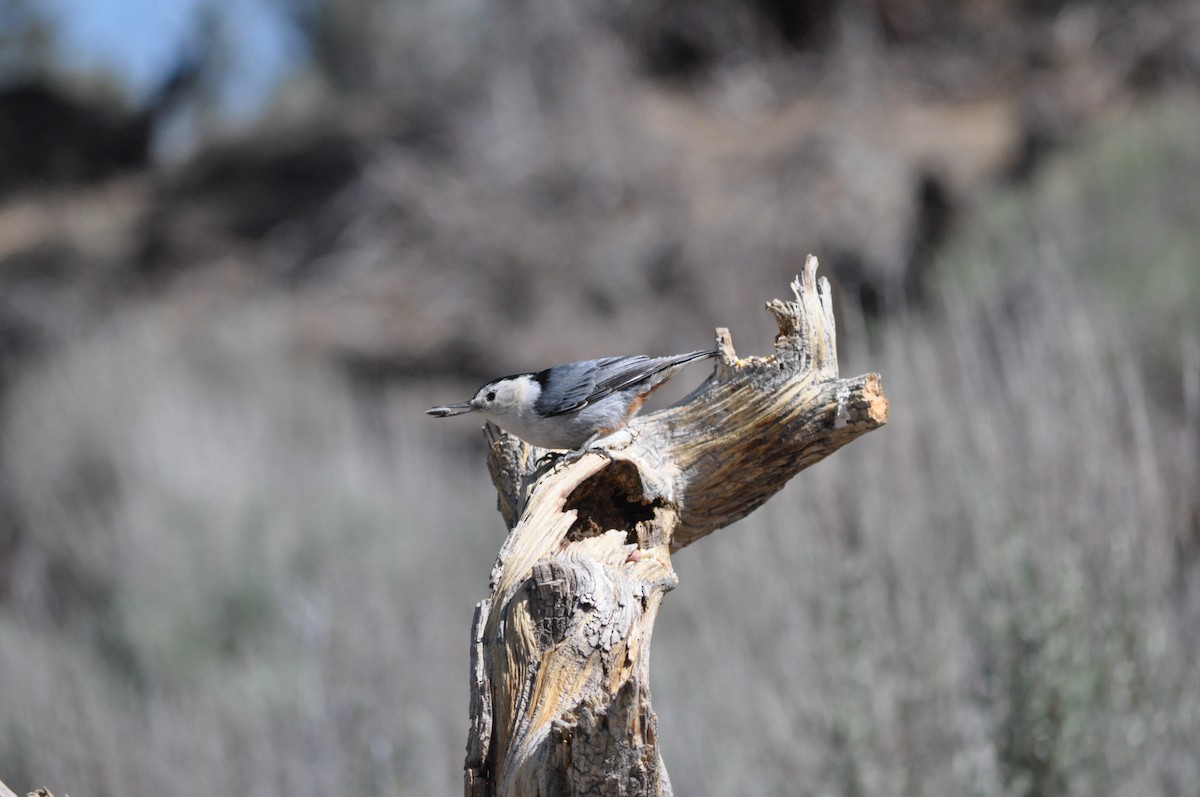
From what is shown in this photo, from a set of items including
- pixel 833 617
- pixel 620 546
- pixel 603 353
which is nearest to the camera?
pixel 620 546

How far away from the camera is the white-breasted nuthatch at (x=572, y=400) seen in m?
2.25

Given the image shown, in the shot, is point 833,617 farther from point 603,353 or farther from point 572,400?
point 603,353

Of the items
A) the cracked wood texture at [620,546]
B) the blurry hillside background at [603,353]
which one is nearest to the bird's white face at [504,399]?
the cracked wood texture at [620,546]

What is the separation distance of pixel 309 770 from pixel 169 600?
237 cm

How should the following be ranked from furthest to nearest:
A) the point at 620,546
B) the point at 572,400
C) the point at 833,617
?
1. the point at 833,617
2. the point at 572,400
3. the point at 620,546

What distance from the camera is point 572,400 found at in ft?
7.33

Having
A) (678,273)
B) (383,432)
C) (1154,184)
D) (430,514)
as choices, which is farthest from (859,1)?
(430,514)

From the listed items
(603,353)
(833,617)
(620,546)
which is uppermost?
(603,353)

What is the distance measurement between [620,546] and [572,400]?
1.74ft

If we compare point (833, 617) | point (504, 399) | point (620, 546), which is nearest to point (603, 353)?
point (833, 617)

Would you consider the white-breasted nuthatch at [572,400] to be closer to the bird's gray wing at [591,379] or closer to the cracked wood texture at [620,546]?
the bird's gray wing at [591,379]

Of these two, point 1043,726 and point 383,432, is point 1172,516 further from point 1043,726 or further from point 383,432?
point 383,432

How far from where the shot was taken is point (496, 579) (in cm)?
168

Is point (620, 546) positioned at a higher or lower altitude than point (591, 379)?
lower
